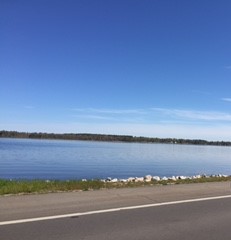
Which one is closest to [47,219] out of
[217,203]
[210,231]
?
[210,231]

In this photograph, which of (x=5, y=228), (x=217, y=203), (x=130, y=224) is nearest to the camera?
(x=5, y=228)

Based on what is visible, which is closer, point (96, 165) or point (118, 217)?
point (118, 217)

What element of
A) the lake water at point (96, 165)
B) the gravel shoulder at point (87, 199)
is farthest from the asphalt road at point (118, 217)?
the lake water at point (96, 165)

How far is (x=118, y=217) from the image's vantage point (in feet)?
29.9

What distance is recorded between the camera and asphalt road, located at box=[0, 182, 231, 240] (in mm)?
7648

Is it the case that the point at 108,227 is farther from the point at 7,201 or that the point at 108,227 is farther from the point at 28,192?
the point at 28,192

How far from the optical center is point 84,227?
8070mm

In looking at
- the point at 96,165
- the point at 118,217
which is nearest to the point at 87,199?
the point at 118,217

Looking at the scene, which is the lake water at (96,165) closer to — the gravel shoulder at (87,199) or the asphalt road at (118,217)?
the gravel shoulder at (87,199)

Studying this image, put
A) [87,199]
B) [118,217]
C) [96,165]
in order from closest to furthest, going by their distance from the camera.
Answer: [118,217] → [87,199] → [96,165]

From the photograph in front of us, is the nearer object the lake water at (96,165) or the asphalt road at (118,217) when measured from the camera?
the asphalt road at (118,217)

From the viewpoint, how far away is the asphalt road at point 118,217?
765cm

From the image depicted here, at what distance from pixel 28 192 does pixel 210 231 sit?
20.2ft

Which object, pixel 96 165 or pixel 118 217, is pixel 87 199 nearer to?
pixel 118 217
